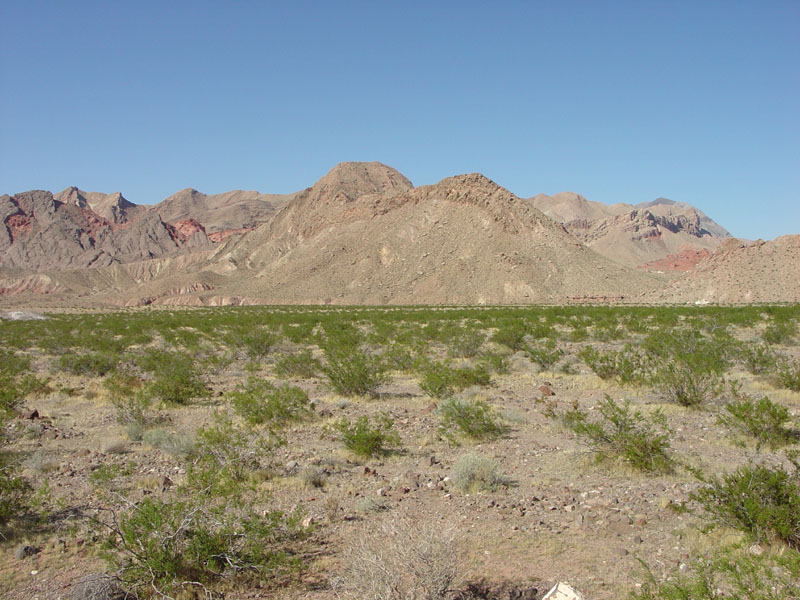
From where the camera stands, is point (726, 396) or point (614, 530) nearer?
point (614, 530)

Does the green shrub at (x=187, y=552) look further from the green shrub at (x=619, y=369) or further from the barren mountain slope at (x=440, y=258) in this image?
the barren mountain slope at (x=440, y=258)

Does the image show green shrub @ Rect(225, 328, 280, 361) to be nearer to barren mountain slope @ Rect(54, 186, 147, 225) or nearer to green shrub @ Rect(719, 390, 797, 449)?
green shrub @ Rect(719, 390, 797, 449)

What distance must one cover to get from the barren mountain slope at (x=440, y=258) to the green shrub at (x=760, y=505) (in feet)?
211

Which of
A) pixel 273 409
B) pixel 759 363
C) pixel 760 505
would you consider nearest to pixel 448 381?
pixel 273 409

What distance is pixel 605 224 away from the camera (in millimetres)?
171125

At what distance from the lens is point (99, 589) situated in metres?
4.64

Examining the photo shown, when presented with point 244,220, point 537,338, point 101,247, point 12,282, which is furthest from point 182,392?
point 244,220

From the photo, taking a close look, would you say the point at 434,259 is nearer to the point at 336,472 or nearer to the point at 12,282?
the point at 336,472

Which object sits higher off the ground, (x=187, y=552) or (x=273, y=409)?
(x=273, y=409)

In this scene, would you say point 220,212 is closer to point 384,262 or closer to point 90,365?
point 384,262

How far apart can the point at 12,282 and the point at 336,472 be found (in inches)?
5614

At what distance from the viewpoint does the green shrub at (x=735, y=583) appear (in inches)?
148

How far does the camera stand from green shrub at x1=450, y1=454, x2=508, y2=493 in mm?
7176

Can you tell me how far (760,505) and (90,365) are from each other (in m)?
19.2
